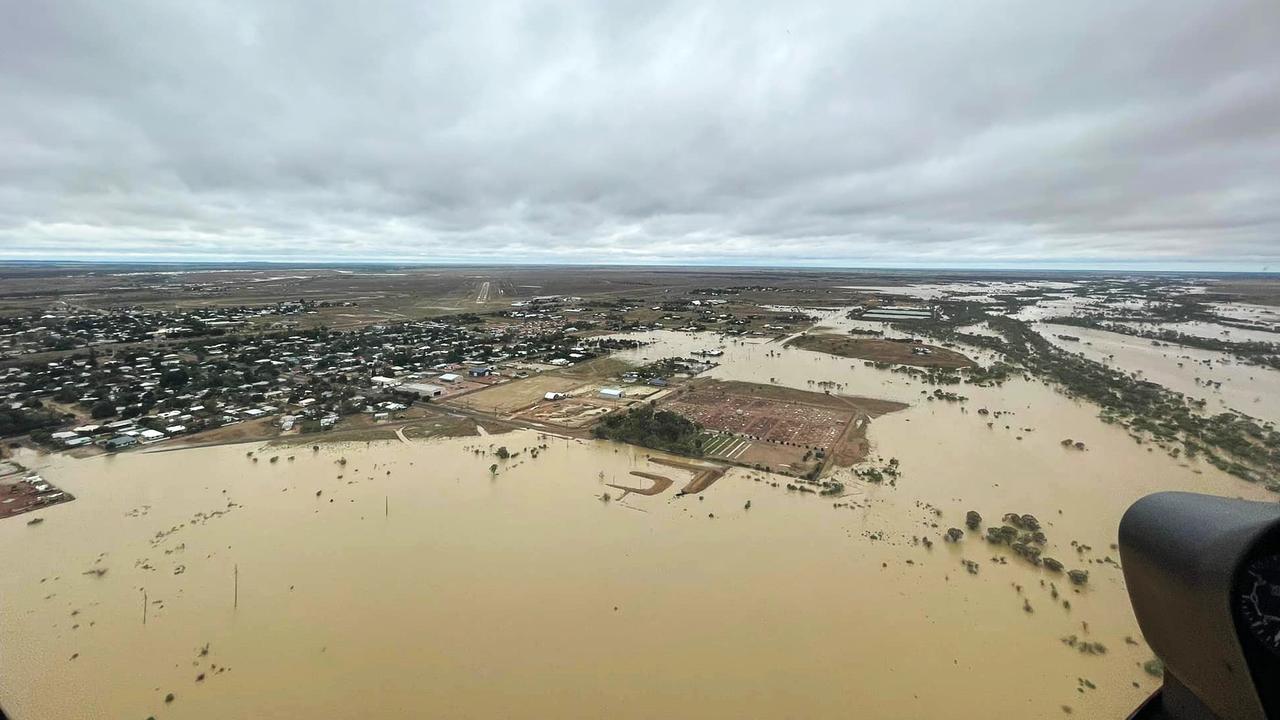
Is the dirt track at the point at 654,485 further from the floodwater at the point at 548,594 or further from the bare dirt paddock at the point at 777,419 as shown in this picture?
the bare dirt paddock at the point at 777,419

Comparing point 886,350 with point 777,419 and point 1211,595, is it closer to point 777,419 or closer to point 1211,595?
point 777,419

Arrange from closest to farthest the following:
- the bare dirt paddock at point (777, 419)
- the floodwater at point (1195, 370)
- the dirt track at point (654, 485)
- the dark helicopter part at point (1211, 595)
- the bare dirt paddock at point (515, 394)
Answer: the dark helicopter part at point (1211, 595) < the dirt track at point (654, 485) < the bare dirt paddock at point (777, 419) < the bare dirt paddock at point (515, 394) < the floodwater at point (1195, 370)

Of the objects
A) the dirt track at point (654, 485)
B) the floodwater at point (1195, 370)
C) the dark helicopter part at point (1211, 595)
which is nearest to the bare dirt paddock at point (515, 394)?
the dirt track at point (654, 485)

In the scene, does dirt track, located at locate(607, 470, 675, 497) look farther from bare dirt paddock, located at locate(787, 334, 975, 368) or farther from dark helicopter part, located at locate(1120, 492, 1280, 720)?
bare dirt paddock, located at locate(787, 334, 975, 368)

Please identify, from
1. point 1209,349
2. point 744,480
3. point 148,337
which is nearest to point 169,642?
point 744,480

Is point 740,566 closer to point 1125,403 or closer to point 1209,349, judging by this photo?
point 1125,403

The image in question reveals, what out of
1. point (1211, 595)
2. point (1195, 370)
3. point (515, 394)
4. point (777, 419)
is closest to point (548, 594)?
point (1211, 595)

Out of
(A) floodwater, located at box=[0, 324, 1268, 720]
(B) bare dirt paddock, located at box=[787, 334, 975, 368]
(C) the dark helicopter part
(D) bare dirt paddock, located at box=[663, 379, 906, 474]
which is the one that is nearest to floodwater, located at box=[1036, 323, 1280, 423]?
(B) bare dirt paddock, located at box=[787, 334, 975, 368]
